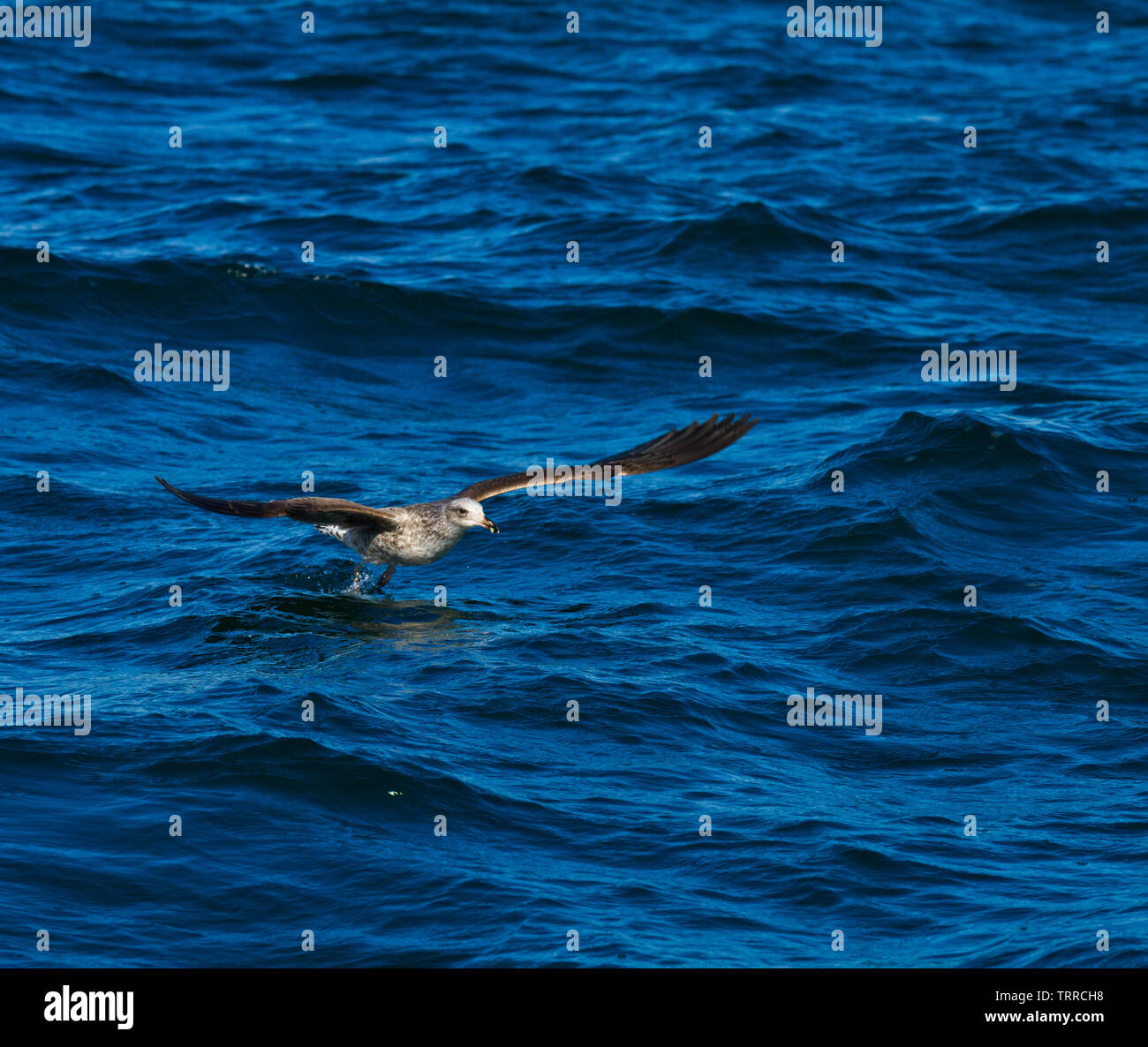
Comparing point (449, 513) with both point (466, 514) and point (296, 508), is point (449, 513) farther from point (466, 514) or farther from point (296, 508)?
point (296, 508)

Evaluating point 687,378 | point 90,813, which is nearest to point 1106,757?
point 90,813

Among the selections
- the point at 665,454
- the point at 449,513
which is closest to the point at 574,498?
the point at 665,454

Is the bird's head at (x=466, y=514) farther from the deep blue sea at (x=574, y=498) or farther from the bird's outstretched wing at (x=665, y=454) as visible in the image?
the deep blue sea at (x=574, y=498)

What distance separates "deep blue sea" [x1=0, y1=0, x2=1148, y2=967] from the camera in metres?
9.91

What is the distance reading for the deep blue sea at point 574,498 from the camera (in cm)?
991

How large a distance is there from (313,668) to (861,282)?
11869mm

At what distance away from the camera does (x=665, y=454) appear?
551 inches

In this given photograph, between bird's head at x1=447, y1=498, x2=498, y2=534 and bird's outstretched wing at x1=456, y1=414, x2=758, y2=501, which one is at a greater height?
bird's outstretched wing at x1=456, y1=414, x2=758, y2=501

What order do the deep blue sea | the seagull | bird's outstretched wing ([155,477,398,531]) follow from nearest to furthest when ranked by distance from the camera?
the deep blue sea → bird's outstretched wing ([155,477,398,531]) → the seagull

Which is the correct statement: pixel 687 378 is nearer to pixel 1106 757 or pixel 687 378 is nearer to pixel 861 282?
pixel 861 282

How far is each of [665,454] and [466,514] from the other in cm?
173

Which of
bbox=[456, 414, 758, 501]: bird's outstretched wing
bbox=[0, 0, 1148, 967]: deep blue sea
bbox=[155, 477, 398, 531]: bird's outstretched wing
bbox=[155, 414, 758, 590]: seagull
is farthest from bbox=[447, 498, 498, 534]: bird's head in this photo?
bbox=[0, 0, 1148, 967]: deep blue sea

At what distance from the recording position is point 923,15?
1340 inches

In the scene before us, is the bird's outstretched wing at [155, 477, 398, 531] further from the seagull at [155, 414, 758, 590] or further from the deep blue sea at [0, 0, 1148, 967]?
the deep blue sea at [0, 0, 1148, 967]
